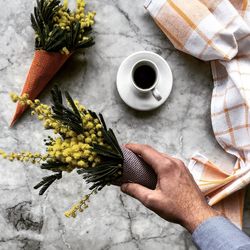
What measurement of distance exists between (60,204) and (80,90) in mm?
227

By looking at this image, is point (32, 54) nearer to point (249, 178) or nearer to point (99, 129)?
point (99, 129)

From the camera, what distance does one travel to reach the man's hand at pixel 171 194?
28.5 inches

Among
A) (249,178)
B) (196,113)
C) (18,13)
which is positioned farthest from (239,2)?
(18,13)

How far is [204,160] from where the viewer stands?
36.0 inches

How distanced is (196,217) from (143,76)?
0.28 metres

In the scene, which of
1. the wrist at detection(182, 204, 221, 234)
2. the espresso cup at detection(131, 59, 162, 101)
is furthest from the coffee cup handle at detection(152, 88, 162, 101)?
the wrist at detection(182, 204, 221, 234)

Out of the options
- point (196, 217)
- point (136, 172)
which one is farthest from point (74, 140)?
point (196, 217)

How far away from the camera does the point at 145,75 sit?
0.88m

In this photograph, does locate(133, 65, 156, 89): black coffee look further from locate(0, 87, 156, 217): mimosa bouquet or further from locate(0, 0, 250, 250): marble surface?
locate(0, 87, 156, 217): mimosa bouquet

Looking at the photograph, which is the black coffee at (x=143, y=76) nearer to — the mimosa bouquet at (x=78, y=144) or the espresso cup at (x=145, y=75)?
the espresso cup at (x=145, y=75)

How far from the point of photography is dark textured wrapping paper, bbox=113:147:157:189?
72cm

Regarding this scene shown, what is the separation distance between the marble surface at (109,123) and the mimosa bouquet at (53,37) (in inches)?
1.6

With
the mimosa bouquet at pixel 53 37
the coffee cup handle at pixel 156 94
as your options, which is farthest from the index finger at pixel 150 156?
the mimosa bouquet at pixel 53 37

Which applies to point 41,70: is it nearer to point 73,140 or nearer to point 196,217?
point 73,140
